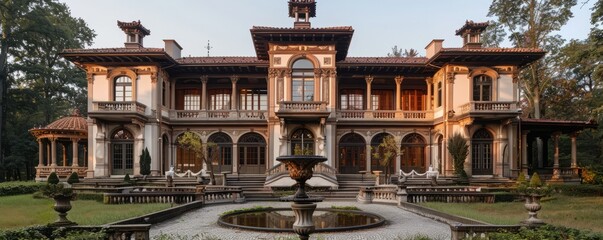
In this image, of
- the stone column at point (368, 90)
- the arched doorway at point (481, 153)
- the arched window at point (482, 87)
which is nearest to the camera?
the arched doorway at point (481, 153)

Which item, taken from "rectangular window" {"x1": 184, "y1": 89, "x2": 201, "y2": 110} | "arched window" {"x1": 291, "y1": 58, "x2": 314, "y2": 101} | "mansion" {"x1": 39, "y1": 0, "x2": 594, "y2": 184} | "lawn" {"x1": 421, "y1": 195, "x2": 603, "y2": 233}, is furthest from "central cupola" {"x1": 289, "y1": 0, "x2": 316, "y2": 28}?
"lawn" {"x1": 421, "y1": 195, "x2": 603, "y2": 233}

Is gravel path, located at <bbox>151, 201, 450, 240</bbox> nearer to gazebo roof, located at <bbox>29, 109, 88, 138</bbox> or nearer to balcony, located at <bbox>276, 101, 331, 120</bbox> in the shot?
balcony, located at <bbox>276, 101, 331, 120</bbox>

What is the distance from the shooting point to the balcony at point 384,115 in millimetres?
31922

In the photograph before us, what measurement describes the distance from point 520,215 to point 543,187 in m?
4.83

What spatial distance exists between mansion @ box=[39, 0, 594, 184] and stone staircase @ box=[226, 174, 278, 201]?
155 cm

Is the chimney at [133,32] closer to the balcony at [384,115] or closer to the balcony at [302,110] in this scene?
the balcony at [302,110]

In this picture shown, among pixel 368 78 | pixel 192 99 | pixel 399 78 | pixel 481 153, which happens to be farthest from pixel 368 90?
pixel 192 99

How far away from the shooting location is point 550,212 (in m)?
16.2

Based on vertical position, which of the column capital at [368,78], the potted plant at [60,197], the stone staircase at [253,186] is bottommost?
the stone staircase at [253,186]

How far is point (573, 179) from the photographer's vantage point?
2969 cm

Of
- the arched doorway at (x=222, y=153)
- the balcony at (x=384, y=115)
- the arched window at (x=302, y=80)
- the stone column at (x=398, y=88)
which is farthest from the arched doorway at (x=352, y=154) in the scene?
the arched doorway at (x=222, y=153)

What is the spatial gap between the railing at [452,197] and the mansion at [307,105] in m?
7.95

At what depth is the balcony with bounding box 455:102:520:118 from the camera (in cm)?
2748

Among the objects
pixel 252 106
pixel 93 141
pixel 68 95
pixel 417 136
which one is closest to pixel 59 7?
pixel 68 95
